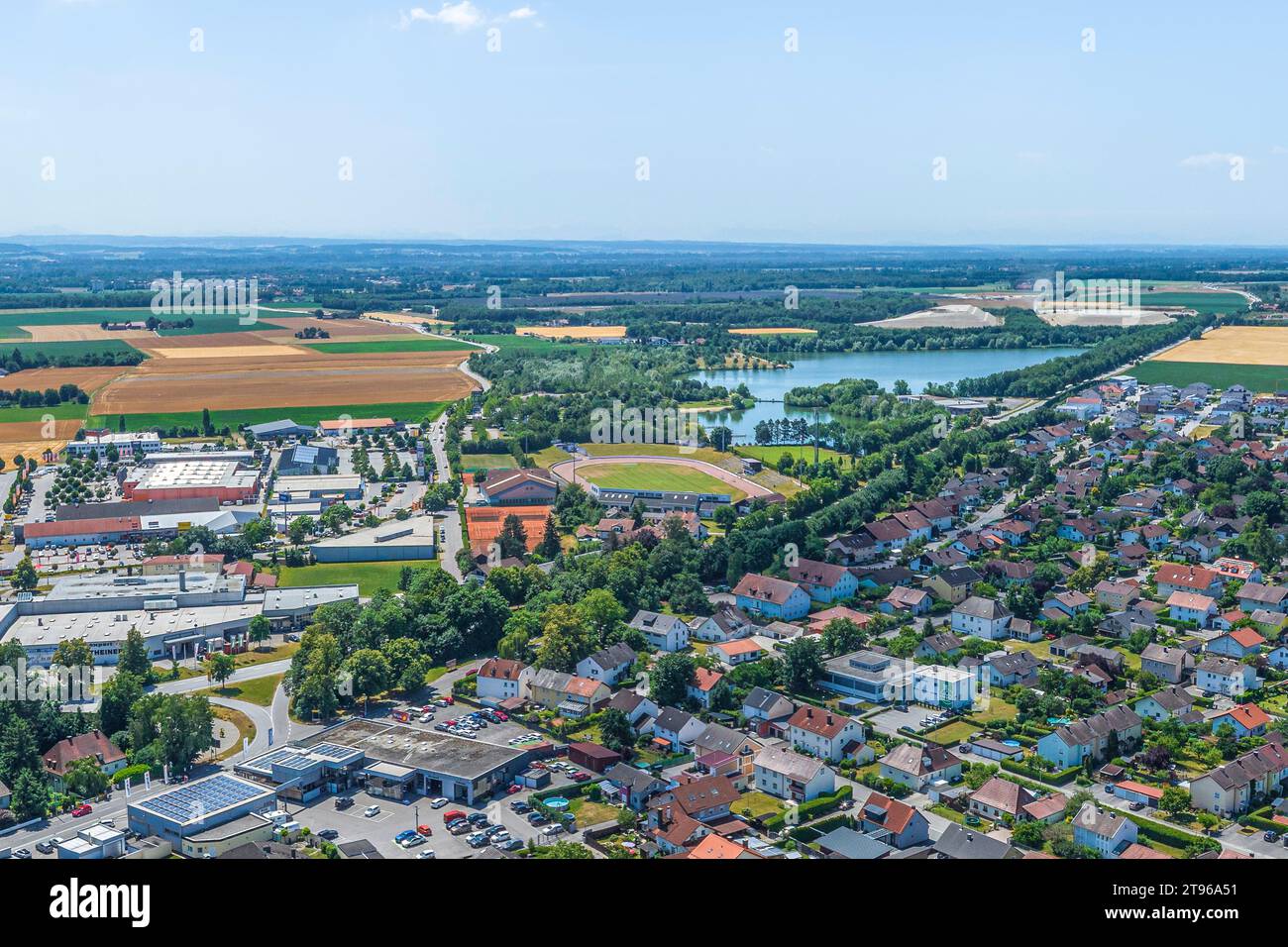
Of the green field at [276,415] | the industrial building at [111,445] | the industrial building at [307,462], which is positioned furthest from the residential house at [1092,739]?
the green field at [276,415]

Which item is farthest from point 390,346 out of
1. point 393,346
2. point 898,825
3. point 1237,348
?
point 898,825

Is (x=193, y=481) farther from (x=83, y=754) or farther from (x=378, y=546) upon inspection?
(x=83, y=754)

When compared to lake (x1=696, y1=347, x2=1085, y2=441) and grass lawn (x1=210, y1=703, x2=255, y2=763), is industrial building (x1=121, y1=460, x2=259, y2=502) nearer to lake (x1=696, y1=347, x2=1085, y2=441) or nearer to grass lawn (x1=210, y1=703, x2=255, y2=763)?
grass lawn (x1=210, y1=703, x2=255, y2=763)

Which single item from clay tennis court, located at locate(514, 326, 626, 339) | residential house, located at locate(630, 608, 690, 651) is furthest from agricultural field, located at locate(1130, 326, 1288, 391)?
residential house, located at locate(630, 608, 690, 651)

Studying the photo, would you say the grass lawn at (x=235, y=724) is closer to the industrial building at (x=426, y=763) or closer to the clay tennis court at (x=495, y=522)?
the industrial building at (x=426, y=763)
